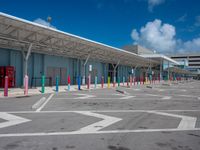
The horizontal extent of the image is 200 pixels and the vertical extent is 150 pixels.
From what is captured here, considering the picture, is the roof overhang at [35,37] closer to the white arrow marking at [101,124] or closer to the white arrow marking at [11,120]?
the white arrow marking at [11,120]

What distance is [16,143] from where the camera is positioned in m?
4.42

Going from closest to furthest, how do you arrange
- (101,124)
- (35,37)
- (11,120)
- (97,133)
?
(97,133), (101,124), (11,120), (35,37)

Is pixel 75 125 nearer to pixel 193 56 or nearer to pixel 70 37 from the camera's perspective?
pixel 70 37

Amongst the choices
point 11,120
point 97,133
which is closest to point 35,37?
point 11,120

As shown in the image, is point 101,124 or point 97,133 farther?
point 101,124

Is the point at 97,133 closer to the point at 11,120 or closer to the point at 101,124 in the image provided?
the point at 101,124

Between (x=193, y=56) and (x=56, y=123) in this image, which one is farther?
(x=193, y=56)

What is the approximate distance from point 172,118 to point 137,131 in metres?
2.37

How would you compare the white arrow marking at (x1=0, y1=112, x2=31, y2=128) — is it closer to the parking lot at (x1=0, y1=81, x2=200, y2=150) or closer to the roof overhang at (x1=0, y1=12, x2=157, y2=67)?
the parking lot at (x1=0, y1=81, x2=200, y2=150)

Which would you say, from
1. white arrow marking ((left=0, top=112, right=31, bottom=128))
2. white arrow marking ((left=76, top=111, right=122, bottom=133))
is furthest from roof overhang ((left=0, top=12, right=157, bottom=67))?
white arrow marking ((left=76, top=111, right=122, bottom=133))

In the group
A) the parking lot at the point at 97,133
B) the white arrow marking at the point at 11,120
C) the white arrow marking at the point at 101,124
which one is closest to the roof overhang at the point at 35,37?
the white arrow marking at the point at 11,120

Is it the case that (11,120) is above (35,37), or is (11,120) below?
below

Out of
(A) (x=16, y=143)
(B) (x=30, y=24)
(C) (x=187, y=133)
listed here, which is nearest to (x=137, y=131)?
(C) (x=187, y=133)

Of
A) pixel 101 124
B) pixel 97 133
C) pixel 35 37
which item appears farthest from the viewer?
pixel 35 37
